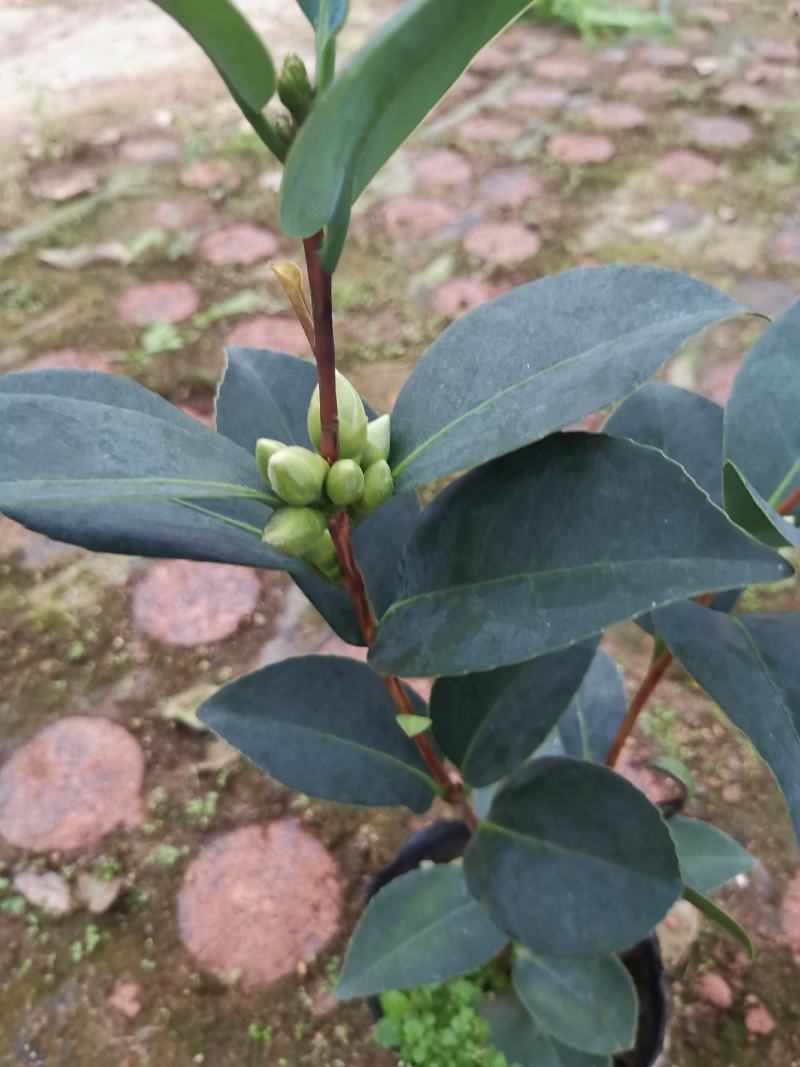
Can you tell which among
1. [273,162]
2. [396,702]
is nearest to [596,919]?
[396,702]

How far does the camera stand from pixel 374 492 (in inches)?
21.8

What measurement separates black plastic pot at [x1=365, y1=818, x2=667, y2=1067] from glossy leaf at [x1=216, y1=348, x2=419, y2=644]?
42 centimetres

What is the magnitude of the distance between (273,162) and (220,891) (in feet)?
6.48

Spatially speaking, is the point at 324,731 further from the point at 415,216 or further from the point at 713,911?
the point at 415,216

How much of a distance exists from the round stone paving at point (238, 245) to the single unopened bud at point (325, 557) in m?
1.71

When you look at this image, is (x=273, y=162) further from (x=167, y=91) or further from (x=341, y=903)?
(x=341, y=903)

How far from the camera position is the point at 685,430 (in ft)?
2.55

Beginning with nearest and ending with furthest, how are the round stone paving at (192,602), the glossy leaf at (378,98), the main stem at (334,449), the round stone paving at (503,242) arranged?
the glossy leaf at (378,98), the main stem at (334,449), the round stone paving at (192,602), the round stone paving at (503,242)

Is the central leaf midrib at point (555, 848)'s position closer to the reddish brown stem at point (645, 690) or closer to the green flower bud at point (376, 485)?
the reddish brown stem at point (645, 690)

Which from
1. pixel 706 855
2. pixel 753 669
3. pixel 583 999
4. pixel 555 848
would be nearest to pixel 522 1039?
pixel 583 999

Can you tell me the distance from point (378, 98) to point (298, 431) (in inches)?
15.4

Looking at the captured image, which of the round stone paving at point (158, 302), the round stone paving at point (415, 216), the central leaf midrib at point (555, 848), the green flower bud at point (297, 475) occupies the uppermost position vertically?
the green flower bud at point (297, 475)

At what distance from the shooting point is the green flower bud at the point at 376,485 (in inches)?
21.7

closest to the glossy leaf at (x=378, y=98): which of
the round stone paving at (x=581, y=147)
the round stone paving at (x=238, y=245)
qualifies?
the round stone paving at (x=238, y=245)
